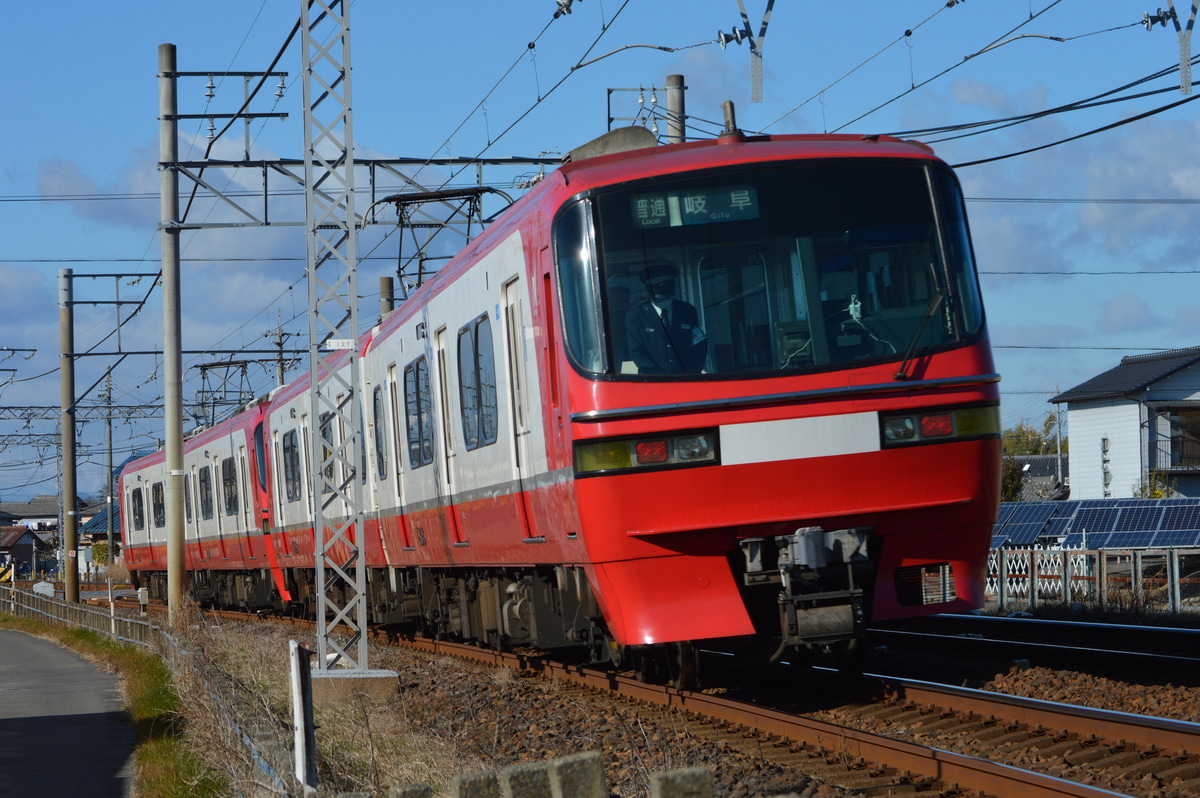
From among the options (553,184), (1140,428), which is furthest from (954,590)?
(1140,428)

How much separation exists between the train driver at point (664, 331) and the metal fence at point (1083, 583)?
932 centimetres

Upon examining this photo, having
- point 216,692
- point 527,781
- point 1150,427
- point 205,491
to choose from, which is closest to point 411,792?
point 527,781

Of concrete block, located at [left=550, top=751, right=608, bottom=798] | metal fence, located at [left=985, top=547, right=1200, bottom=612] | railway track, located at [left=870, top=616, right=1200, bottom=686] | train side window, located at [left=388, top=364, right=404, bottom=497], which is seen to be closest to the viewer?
concrete block, located at [left=550, top=751, right=608, bottom=798]

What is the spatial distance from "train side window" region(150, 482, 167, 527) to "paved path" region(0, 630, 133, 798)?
12800 millimetres

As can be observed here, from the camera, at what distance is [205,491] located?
28.1m

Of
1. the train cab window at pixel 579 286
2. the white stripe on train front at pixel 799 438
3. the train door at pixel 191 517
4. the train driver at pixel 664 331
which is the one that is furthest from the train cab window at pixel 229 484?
the white stripe on train front at pixel 799 438

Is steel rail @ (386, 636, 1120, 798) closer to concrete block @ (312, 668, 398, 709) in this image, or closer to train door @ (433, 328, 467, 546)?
train door @ (433, 328, 467, 546)

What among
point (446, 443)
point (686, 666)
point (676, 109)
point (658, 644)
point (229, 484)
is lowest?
point (686, 666)

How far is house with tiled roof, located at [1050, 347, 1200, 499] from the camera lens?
45.3m

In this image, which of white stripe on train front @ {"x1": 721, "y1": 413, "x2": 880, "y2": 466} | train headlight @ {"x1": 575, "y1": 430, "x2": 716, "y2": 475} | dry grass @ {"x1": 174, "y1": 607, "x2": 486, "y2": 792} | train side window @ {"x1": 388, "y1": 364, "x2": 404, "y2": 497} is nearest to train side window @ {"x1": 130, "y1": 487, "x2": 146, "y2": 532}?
dry grass @ {"x1": 174, "y1": 607, "x2": 486, "y2": 792}

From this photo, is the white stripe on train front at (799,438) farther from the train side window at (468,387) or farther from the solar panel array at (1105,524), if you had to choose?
the solar panel array at (1105,524)

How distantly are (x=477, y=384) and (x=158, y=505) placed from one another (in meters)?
23.2

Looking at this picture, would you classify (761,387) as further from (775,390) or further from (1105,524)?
(1105,524)

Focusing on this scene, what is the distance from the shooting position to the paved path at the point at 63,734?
933 cm
